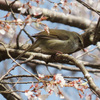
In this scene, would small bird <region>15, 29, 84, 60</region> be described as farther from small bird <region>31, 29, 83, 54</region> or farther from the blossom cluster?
the blossom cluster

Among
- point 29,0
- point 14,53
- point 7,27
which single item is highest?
point 29,0

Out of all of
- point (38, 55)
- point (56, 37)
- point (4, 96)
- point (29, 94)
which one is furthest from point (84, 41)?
point (29, 94)

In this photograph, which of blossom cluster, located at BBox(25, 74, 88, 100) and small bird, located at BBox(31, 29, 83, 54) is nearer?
blossom cluster, located at BBox(25, 74, 88, 100)

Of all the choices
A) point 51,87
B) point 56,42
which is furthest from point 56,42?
point 51,87

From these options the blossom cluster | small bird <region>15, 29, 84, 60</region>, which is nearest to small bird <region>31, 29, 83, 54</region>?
small bird <region>15, 29, 84, 60</region>

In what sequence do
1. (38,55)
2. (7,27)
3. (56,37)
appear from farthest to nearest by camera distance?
(56,37)
(38,55)
(7,27)

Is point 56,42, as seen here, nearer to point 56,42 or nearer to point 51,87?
point 56,42

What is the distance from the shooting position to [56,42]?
465cm

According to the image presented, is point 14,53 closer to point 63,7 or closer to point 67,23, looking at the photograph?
point 63,7

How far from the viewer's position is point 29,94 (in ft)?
9.01

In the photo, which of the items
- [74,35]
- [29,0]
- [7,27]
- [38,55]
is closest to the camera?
[7,27]

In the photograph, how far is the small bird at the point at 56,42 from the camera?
14.8 feet

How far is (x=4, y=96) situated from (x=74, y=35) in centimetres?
203

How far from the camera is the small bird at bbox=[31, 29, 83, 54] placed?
450cm
